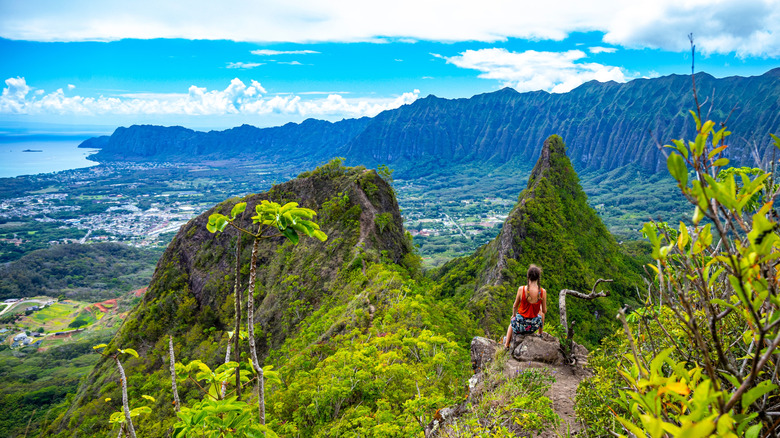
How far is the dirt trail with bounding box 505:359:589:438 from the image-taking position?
7191mm

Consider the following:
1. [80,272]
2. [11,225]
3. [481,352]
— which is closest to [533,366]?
[481,352]

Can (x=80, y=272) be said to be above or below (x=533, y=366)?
below

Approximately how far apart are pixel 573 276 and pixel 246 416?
39.3 meters

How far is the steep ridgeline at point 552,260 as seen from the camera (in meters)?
31.0

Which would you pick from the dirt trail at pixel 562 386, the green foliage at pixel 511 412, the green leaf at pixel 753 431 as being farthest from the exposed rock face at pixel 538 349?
the green leaf at pixel 753 431

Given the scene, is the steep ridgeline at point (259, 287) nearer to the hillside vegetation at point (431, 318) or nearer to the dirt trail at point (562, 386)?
the hillside vegetation at point (431, 318)

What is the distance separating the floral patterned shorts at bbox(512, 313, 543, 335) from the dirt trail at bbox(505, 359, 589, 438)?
0.80 metres

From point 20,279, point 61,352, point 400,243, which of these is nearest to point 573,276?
point 400,243

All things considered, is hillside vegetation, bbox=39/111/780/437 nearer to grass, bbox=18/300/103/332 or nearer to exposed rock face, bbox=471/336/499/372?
exposed rock face, bbox=471/336/499/372

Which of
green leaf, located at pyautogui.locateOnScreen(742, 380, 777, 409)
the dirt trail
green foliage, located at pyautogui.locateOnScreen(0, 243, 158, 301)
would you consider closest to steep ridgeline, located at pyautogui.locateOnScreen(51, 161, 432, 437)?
the dirt trail

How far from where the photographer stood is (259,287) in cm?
3259

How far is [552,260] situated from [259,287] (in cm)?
2830

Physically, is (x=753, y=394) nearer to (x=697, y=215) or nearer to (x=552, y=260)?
(x=697, y=215)

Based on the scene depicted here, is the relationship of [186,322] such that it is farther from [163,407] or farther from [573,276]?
[573,276]
